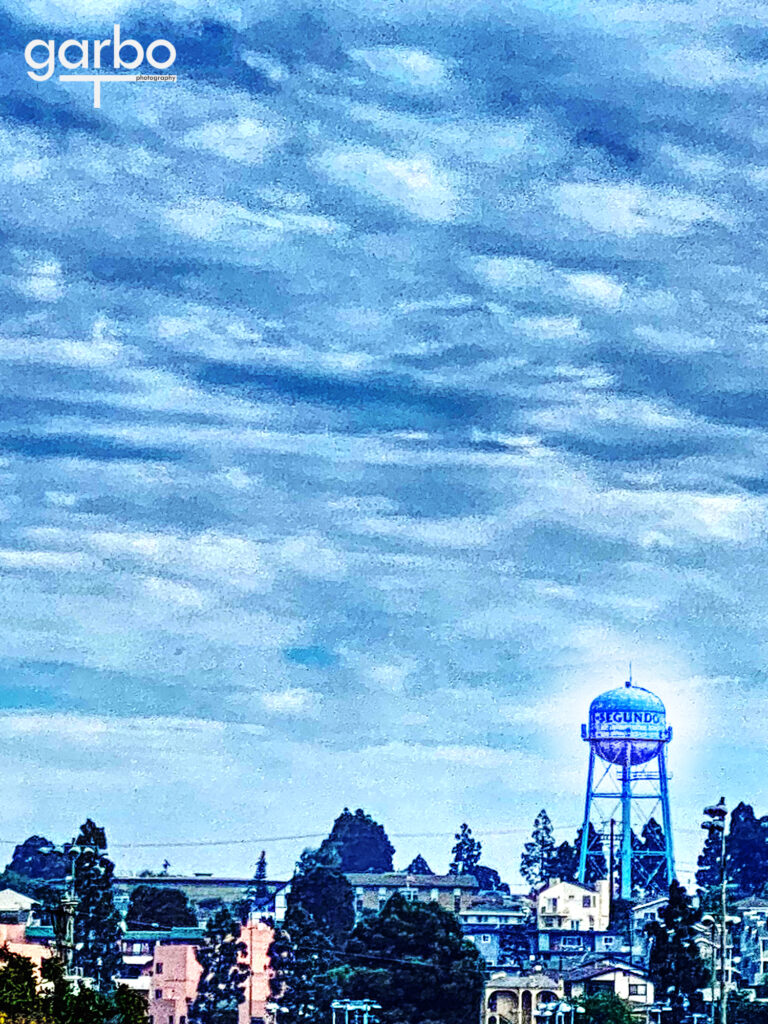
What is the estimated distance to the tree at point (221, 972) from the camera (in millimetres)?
145875

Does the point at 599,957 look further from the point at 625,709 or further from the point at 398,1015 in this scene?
the point at 625,709

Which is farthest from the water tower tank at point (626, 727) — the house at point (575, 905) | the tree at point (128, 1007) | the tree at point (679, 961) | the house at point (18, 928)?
the tree at point (128, 1007)

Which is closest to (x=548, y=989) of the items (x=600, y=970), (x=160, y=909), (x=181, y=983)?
(x=600, y=970)

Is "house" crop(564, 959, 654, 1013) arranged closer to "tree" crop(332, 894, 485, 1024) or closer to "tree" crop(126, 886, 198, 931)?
"tree" crop(332, 894, 485, 1024)

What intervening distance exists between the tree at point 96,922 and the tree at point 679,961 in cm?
3821

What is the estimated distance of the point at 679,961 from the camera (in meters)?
122

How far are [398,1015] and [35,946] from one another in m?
28.5

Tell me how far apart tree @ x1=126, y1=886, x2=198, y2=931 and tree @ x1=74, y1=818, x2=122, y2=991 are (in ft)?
109

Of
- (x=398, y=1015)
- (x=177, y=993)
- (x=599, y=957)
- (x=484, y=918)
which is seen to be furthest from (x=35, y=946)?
(x=484, y=918)

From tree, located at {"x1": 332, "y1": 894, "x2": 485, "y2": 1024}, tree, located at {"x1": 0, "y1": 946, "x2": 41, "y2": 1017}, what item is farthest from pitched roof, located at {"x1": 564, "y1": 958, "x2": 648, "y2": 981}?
tree, located at {"x1": 0, "y1": 946, "x2": 41, "y2": 1017}

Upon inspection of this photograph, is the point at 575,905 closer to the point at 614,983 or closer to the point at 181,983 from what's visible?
the point at 614,983

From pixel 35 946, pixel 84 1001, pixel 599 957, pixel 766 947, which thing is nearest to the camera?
pixel 84 1001

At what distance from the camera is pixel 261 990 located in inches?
6206

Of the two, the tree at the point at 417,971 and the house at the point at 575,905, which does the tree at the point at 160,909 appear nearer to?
the house at the point at 575,905
